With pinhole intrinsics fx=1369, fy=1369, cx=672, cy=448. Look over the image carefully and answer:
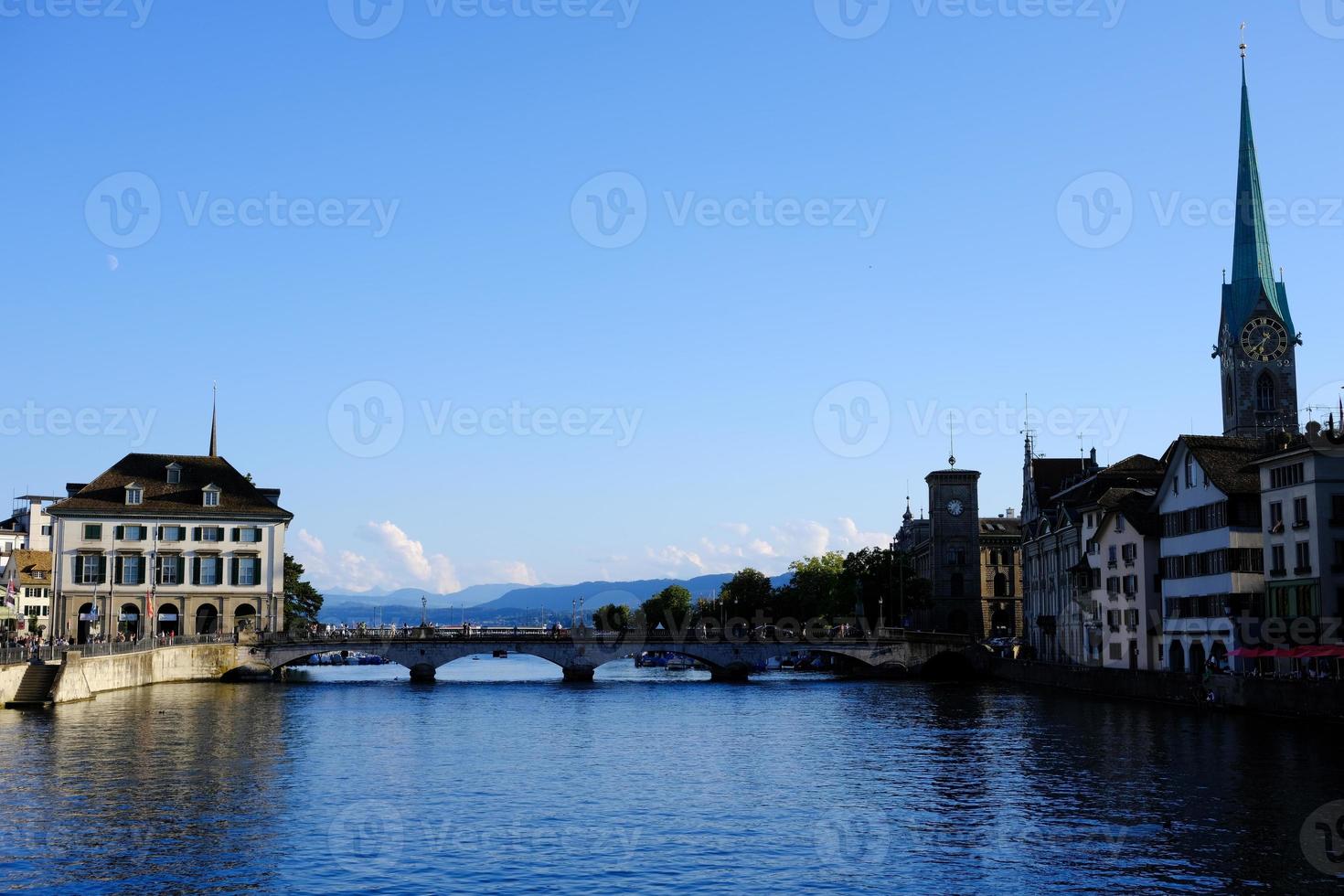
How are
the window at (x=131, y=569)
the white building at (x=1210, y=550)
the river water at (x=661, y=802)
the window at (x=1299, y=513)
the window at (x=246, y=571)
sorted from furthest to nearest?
the window at (x=246, y=571) < the window at (x=131, y=569) < the white building at (x=1210, y=550) < the window at (x=1299, y=513) < the river water at (x=661, y=802)

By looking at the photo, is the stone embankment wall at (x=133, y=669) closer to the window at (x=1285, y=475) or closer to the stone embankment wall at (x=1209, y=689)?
the stone embankment wall at (x=1209, y=689)

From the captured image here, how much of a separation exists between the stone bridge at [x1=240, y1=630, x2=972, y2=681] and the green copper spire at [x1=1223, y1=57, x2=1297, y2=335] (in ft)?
148

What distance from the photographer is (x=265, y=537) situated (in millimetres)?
126375

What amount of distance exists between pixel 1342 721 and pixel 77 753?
57592mm

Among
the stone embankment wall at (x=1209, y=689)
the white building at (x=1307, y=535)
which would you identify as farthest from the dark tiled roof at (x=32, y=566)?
the white building at (x=1307, y=535)

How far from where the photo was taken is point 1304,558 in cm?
7725

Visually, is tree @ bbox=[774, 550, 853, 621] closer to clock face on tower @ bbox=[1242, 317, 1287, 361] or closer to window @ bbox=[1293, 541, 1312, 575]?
clock face on tower @ bbox=[1242, 317, 1287, 361]

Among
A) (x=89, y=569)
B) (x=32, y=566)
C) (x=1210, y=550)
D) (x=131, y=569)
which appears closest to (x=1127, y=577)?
(x=1210, y=550)

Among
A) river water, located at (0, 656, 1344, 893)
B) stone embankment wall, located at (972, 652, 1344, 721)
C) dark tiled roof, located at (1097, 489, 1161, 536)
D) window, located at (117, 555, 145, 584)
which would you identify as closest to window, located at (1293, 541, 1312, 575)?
stone embankment wall, located at (972, 652, 1344, 721)

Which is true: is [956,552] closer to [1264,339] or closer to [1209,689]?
[1264,339]

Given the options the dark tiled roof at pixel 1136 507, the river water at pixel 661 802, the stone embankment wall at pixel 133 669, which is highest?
the dark tiled roof at pixel 1136 507

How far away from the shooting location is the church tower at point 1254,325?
457 ft

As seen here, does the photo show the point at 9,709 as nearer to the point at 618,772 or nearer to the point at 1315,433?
the point at 618,772

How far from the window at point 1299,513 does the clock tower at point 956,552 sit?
342 ft
